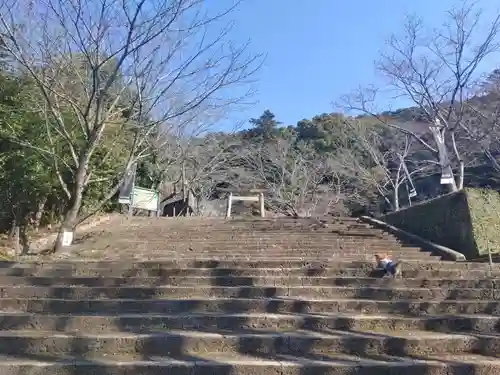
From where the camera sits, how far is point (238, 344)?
3988mm

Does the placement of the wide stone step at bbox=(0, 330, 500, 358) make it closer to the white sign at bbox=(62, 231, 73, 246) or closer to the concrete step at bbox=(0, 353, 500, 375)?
the concrete step at bbox=(0, 353, 500, 375)

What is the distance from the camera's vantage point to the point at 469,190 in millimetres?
9953

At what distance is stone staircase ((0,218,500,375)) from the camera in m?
3.61

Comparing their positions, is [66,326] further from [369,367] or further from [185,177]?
[185,177]

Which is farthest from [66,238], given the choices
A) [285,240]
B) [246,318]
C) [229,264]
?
[246,318]

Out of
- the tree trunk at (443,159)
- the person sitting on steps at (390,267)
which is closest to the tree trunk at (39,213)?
the person sitting on steps at (390,267)

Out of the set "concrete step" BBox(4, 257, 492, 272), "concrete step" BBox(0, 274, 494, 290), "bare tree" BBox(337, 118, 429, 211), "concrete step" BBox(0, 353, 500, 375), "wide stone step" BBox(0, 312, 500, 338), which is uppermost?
"bare tree" BBox(337, 118, 429, 211)

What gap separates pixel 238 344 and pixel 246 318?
1.78 ft

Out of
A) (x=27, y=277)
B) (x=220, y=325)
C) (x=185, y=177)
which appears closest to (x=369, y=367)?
(x=220, y=325)

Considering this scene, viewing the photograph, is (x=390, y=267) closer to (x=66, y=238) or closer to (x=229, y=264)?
(x=229, y=264)

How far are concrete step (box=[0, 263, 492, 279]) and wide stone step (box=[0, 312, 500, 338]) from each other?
5.75 feet

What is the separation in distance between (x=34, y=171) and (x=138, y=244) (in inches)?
123

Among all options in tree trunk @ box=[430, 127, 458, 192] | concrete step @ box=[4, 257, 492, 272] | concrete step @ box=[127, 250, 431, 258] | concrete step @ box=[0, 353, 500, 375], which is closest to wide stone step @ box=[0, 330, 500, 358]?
concrete step @ box=[0, 353, 500, 375]

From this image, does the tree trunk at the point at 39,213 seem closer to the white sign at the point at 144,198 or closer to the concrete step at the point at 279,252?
the white sign at the point at 144,198
